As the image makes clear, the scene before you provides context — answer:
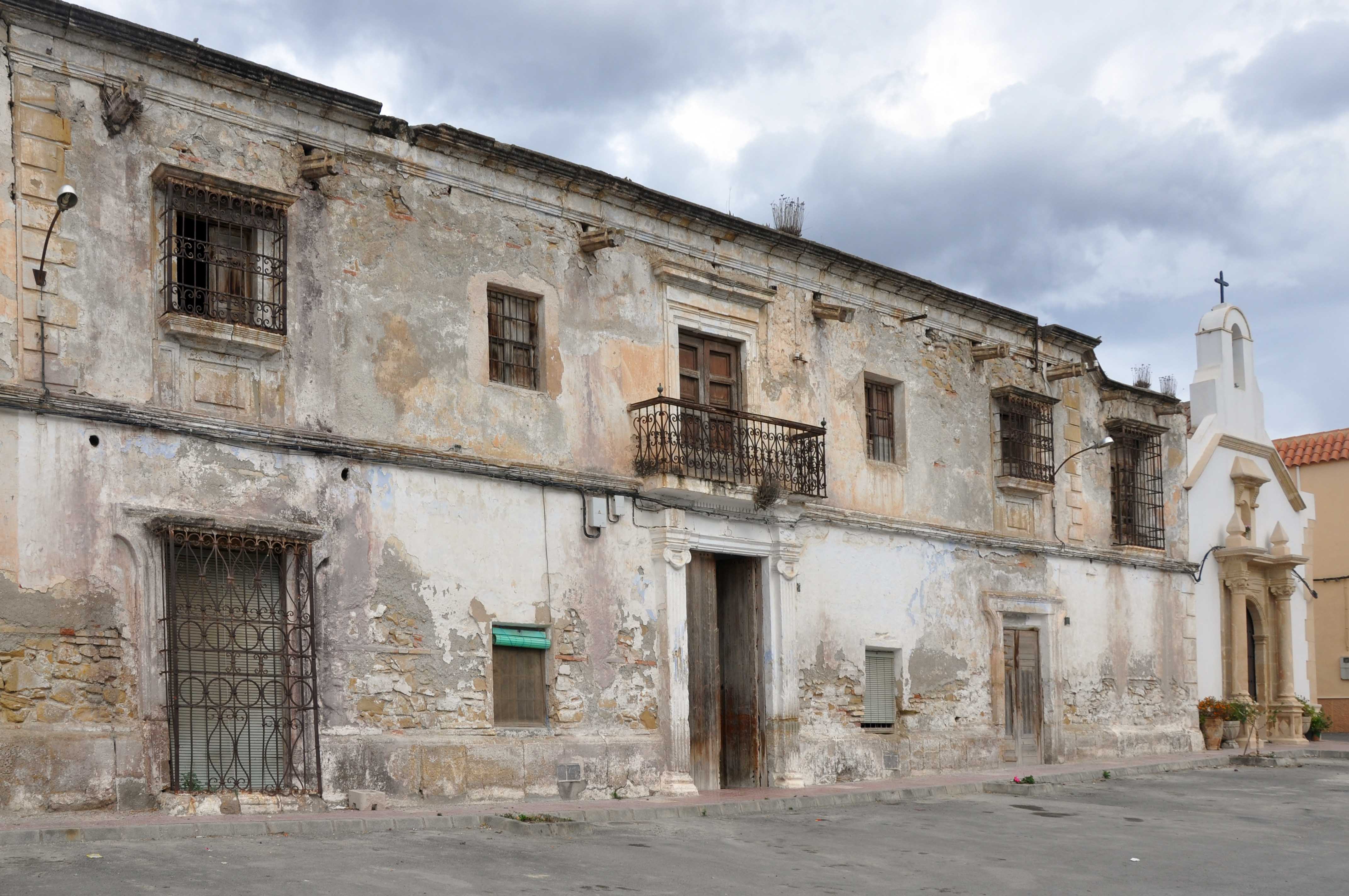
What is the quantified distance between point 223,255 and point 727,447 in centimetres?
621

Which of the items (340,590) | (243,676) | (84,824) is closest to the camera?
(84,824)

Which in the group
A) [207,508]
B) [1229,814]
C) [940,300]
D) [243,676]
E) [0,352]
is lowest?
[1229,814]

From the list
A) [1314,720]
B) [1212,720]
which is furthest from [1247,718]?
[1314,720]

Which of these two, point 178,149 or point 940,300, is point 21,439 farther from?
point 940,300

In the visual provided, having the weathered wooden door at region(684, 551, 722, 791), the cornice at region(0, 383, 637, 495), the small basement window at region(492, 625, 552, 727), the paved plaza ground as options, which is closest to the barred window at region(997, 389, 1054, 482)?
the weathered wooden door at region(684, 551, 722, 791)

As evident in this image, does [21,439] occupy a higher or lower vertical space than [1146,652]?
higher

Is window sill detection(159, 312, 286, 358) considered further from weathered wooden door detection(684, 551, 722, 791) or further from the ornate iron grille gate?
weathered wooden door detection(684, 551, 722, 791)

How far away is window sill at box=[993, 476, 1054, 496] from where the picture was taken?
20609 millimetres

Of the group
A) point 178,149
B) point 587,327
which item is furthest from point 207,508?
point 587,327

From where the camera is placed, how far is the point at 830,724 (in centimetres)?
1753

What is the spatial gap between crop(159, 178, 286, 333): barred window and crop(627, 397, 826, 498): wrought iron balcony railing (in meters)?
4.42

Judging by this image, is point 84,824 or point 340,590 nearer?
point 84,824

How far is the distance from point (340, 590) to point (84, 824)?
10.5 ft

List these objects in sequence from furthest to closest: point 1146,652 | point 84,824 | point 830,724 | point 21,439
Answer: point 1146,652 < point 830,724 < point 21,439 < point 84,824
